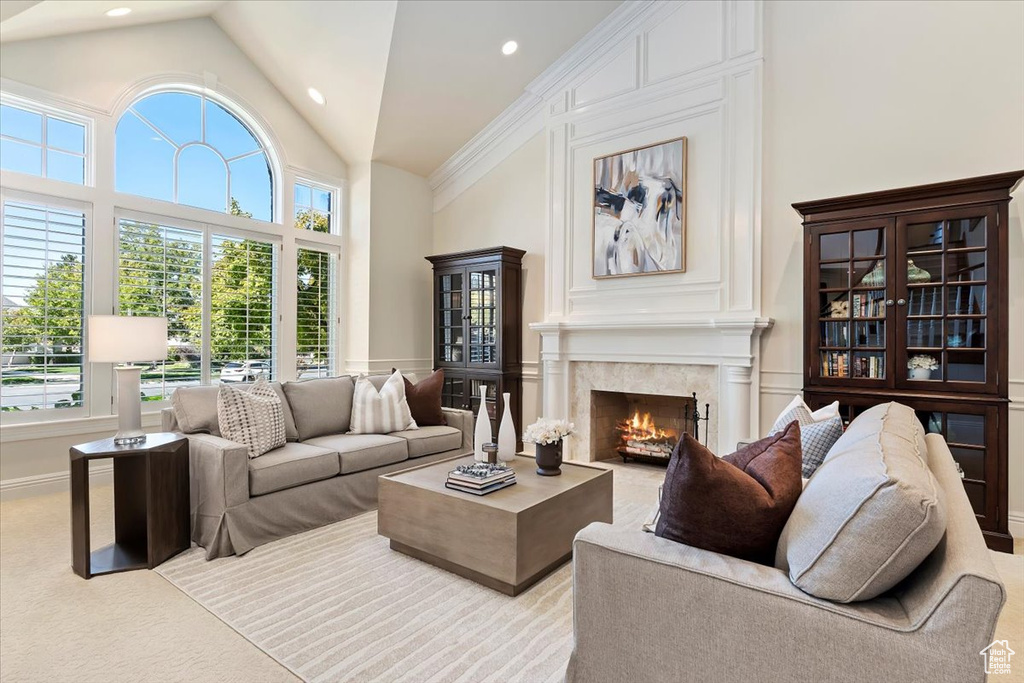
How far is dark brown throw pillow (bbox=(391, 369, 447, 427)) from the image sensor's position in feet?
13.9

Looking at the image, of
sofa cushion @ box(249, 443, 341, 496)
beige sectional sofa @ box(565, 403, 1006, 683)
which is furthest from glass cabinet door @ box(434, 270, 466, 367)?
beige sectional sofa @ box(565, 403, 1006, 683)

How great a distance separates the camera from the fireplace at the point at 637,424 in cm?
487

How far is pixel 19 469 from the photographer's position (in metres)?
3.71

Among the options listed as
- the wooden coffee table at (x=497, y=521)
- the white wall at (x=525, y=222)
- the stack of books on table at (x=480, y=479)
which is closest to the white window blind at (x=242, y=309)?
the white wall at (x=525, y=222)

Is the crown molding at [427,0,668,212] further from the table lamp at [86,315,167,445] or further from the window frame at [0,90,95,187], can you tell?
the table lamp at [86,315,167,445]

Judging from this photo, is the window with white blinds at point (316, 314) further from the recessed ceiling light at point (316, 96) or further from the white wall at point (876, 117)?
the white wall at point (876, 117)

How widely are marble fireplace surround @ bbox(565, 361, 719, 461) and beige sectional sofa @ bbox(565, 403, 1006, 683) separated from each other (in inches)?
113

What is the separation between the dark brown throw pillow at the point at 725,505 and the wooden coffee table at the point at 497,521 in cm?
108

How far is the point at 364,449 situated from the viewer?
350cm

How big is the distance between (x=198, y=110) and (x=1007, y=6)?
5.90 metres

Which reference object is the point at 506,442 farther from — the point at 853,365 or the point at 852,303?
the point at 852,303

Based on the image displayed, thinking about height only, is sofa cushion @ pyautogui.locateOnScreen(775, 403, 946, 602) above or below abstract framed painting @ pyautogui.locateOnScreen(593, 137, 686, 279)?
below

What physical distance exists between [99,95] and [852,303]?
5.59m

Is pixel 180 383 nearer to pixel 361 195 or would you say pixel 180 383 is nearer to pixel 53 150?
pixel 53 150
